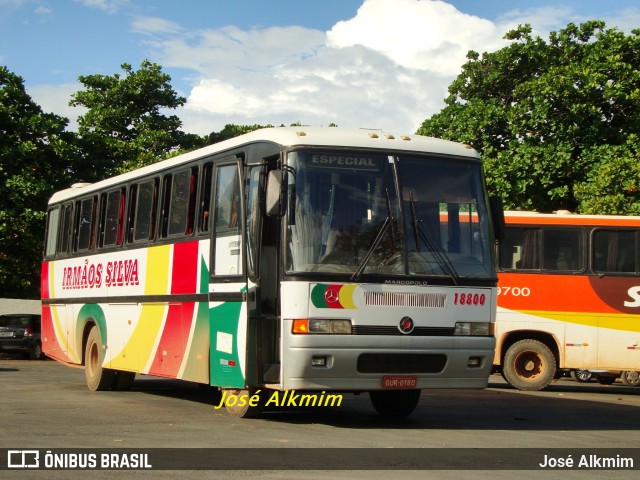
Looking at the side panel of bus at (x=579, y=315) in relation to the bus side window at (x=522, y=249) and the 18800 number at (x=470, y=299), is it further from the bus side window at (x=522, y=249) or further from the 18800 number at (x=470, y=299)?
the 18800 number at (x=470, y=299)

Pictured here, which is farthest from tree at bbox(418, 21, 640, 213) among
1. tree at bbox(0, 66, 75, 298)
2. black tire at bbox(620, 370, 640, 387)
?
tree at bbox(0, 66, 75, 298)

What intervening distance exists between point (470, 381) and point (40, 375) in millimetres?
14703

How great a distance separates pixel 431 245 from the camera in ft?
41.8

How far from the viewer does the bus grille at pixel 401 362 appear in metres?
12.3

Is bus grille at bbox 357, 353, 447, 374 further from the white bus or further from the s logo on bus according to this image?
the s logo on bus

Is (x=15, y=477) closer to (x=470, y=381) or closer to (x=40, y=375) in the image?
(x=470, y=381)

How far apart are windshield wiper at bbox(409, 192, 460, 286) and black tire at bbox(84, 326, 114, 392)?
25.5 ft

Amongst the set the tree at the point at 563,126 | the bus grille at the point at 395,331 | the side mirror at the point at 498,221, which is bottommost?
the bus grille at the point at 395,331

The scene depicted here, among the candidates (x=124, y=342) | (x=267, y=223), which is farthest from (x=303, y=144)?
(x=124, y=342)

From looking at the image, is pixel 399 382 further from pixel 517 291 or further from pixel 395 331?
pixel 517 291

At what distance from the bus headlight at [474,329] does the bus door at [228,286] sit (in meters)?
2.48

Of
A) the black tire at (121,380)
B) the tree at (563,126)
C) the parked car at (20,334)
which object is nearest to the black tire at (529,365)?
the black tire at (121,380)

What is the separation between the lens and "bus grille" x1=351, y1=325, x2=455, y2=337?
12.3 m

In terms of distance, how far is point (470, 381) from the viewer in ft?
42.3
